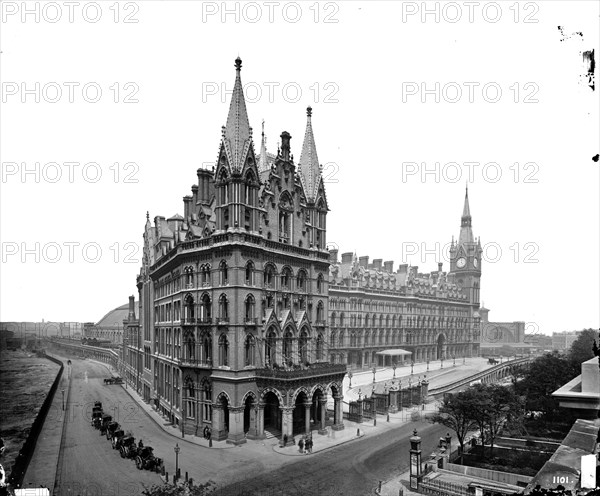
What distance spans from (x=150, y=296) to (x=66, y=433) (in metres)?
24.9

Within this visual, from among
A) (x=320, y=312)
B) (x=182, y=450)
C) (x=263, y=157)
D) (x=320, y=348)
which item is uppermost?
(x=263, y=157)

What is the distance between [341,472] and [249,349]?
522 inches

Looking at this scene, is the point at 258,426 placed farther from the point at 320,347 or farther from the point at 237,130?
the point at 237,130

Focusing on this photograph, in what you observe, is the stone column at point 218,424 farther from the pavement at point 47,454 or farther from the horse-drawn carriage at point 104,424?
the pavement at point 47,454

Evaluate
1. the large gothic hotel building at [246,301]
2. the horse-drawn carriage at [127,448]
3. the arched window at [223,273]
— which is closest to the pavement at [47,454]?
the horse-drawn carriage at [127,448]

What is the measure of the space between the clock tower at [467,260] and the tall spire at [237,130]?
362 ft

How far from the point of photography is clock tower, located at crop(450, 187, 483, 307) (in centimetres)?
13525

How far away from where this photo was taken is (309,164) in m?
50.0

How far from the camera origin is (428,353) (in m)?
113

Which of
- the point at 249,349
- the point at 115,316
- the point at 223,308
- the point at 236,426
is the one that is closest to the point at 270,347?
the point at 249,349

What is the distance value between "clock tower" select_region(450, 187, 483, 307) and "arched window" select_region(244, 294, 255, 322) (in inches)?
4273

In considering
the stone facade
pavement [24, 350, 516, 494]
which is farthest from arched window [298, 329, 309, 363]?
pavement [24, 350, 516, 494]

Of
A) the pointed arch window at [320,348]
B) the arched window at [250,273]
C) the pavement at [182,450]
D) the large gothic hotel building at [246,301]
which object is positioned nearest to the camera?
the pavement at [182,450]

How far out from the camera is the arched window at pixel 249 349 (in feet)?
132
